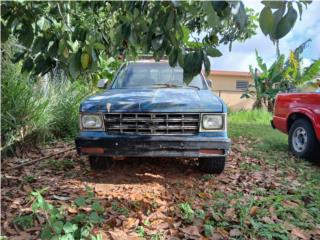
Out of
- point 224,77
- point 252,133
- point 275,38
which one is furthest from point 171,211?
point 224,77

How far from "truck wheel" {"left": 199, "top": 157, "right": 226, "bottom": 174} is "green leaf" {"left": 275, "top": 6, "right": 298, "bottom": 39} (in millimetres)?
3278

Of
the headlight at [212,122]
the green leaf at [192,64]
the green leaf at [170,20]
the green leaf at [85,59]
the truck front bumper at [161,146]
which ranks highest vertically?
the green leaf at [170,20]

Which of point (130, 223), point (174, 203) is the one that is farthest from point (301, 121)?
point (130, 223)

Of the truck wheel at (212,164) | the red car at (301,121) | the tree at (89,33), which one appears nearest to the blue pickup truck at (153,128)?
the truck wheel at (212,164)

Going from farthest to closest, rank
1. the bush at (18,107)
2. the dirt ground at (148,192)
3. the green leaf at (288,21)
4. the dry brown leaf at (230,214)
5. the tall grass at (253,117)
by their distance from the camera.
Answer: the tall grass at (253,117) < the bush at (18,107) < the dry brown leaf at (230,214) < the dirt ground at (148,192) < the green leaf at (288,21)

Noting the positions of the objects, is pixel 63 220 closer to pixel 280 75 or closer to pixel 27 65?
pixel 27 65

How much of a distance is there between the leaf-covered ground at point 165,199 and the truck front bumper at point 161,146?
16.0 inches

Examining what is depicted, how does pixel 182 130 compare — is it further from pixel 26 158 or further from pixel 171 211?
pixel 26 158

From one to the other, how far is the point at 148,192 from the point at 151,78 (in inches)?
80.5

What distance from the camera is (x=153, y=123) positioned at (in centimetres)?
434

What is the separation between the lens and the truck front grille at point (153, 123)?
14.2 ft

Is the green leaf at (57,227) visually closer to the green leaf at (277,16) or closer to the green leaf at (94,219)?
the green leaf at (94,219)

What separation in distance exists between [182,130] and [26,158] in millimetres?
2571

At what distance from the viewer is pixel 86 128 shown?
4449mm
